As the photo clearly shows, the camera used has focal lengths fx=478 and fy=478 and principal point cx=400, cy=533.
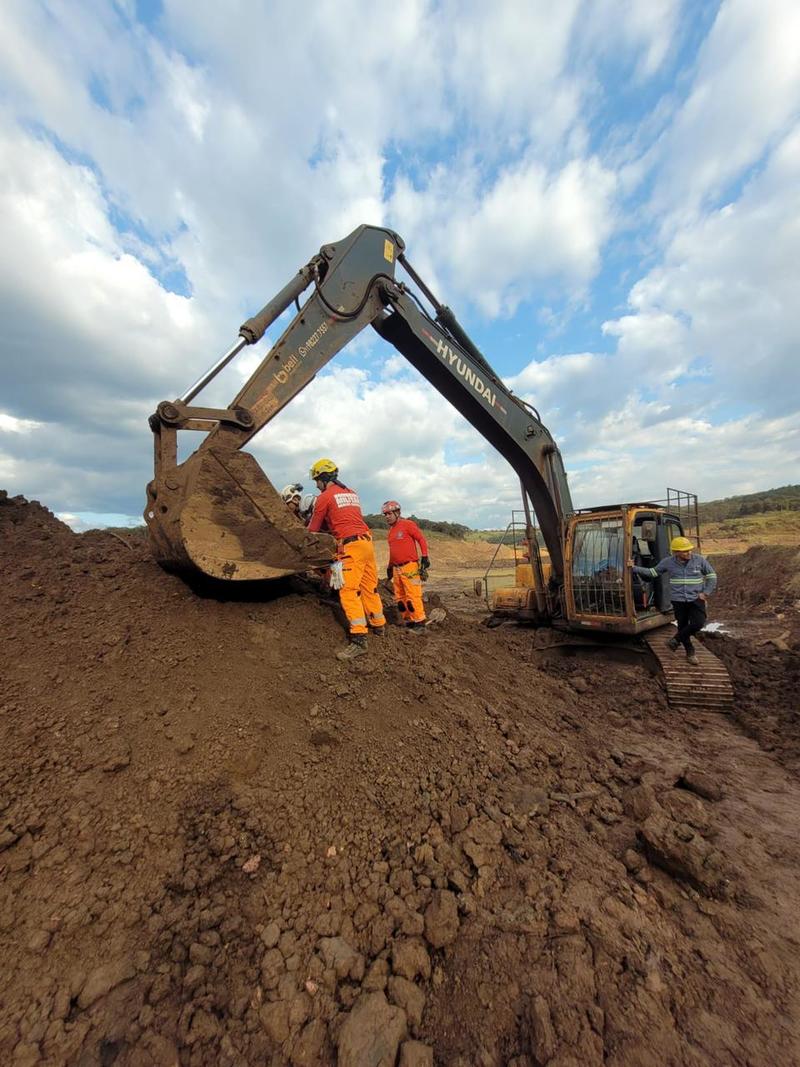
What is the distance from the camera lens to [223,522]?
12.7ft

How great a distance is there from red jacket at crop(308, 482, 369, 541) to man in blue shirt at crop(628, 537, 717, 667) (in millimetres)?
4371

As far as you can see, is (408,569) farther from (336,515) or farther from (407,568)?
(336,515)

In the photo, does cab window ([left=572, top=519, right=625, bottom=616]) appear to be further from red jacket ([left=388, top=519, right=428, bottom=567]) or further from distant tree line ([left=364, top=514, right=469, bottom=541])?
distant tree line ([left=364, top=514, right=469, bottom=541])

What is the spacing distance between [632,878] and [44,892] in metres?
2.96

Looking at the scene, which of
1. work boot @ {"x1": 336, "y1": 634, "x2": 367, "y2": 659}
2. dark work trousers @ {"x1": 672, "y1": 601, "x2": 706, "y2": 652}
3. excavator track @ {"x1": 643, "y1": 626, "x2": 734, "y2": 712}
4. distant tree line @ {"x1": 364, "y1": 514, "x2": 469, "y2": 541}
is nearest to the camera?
work boot @ {"x1": 336, "y1": 634, "x2": 367, "y2": 659}

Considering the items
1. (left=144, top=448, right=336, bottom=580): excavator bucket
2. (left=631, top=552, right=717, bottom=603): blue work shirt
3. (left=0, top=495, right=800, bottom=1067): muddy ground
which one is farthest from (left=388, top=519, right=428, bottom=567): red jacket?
(left=631, top=552, right=717, bottom=603): blue work shirt

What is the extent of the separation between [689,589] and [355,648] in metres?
4.61

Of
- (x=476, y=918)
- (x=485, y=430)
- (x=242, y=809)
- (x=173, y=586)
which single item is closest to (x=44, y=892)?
(x=242, y=809)

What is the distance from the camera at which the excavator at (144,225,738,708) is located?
3.87m

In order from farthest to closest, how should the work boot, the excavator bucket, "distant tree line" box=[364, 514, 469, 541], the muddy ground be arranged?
"distant tree line" box=[364, 514, 469, 541] < the work boot < the excavator bucket < the muddy ground

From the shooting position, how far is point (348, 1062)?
5.65ft

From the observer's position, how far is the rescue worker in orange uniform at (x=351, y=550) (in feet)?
15.0

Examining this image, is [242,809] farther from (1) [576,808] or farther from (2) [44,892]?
(1) [576,808]

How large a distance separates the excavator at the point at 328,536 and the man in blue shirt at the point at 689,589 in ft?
1.78
